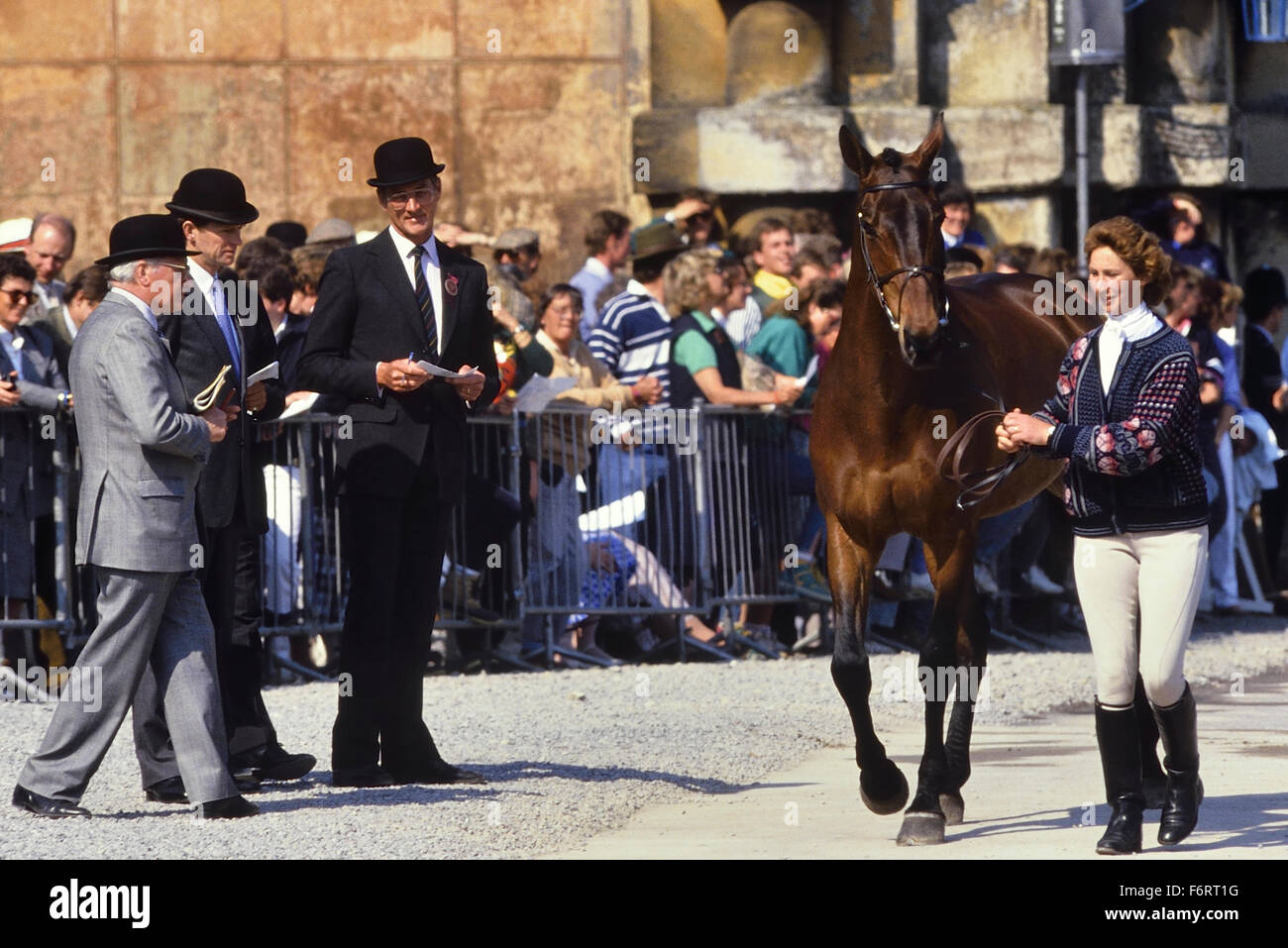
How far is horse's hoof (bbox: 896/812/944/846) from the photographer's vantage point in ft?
26.5

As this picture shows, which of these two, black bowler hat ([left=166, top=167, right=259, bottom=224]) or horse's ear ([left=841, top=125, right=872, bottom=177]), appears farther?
black bowler hat ([left=166, top=167, right=259, bottom=224])

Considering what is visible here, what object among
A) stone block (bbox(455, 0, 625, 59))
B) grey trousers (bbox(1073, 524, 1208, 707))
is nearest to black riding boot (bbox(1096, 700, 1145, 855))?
grey trousers (bbox(1073, 524, 1208, 707))

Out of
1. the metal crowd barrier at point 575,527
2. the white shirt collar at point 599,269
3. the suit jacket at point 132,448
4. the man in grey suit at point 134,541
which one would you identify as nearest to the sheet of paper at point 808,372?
the metal crowd barrier at point 575,527

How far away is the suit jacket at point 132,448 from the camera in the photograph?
27.3ft

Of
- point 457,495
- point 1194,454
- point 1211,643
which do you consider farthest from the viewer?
point 1211,643

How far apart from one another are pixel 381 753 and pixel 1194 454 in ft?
11.4

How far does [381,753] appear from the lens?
9500 millimetres

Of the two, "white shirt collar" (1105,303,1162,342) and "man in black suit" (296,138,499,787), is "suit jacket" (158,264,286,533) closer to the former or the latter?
"man in black suit" (296,138,499,787)

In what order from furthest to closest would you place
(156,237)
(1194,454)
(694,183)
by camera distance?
(694,183), (156,237), (1194,454)

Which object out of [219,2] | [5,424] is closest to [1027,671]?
[5,424]

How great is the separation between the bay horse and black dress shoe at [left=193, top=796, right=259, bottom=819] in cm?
215

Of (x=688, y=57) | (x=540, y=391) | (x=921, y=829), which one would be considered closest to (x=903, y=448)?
(x=921, y=829)

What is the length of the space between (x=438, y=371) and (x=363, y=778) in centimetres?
158
